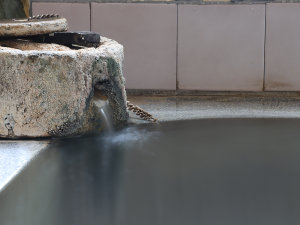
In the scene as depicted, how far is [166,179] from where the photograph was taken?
2.50 m

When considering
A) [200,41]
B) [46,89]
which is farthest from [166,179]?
[200,41]

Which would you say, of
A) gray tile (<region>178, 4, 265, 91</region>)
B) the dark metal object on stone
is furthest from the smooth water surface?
gray tile (<region>178, 4, 265, 91</region>)

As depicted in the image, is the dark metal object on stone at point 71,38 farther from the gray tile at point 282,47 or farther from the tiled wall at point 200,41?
the gray tile at point 282,47

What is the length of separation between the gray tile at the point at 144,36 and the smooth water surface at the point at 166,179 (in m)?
0.86

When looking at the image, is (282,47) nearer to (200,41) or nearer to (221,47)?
(221,47)

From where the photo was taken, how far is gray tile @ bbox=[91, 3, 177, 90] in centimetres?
409

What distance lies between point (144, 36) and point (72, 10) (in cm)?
55

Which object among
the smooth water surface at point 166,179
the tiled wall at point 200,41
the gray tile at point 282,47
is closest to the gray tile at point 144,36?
the tiled wall at point 200,41

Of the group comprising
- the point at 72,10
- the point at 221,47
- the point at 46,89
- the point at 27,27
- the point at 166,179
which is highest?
the point at 72,10

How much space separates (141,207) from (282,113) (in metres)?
1.77

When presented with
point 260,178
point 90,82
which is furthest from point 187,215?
point 90,82

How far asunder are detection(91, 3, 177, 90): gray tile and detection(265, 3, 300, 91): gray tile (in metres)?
0.67

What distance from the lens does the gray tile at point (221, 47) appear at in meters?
4.05

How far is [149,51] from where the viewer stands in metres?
4.16
